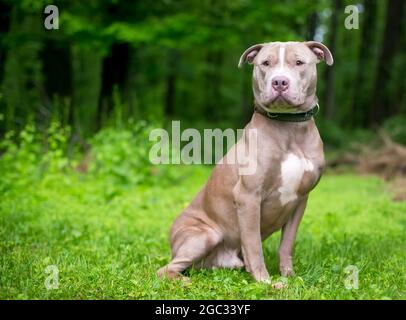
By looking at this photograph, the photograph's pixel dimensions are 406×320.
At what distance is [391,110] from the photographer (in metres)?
21.6

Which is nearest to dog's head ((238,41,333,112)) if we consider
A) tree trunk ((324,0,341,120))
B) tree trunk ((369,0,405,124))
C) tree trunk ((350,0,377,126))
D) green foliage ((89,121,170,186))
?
green foliage ((89,121,170,186))

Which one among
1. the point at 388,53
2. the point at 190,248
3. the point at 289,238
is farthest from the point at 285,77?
the point at 388,53

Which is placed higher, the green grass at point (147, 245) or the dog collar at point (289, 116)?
the dog collar at point (289, 116)

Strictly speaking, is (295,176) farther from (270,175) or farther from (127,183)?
(127,183)

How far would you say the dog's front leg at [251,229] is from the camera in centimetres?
388

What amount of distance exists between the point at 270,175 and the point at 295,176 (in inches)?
6.8

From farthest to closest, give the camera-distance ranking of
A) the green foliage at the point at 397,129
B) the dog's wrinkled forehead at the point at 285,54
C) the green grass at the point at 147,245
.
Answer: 1. the green foliage at the point at 397,129
2. the dog's wrinkled forehead at the point at 285,54
3. the green grass at the point at 147,245

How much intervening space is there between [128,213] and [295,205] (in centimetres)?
305

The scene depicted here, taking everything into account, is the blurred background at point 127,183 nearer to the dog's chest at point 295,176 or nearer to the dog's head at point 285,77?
the dog's chest at point 295,176

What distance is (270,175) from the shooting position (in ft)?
12.7

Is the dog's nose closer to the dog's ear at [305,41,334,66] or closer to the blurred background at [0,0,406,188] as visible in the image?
the dog's ear at [305,41,334,66]

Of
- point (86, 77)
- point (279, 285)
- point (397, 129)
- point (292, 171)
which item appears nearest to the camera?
point (279, 285)

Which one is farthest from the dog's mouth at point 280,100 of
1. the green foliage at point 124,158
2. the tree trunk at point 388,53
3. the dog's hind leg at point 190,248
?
the tree trunk at point 388,53

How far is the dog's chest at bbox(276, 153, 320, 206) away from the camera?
390cm
